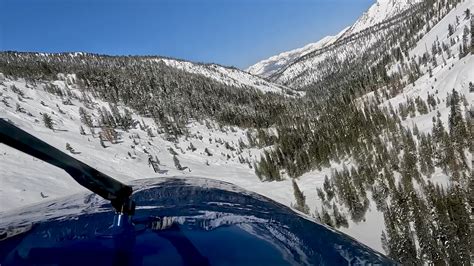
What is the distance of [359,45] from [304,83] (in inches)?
1238

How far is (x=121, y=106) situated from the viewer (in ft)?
154

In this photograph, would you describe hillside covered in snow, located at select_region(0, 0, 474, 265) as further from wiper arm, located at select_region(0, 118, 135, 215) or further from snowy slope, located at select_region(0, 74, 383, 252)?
wiper arm, located at select_region(0, 118, 135, 215)

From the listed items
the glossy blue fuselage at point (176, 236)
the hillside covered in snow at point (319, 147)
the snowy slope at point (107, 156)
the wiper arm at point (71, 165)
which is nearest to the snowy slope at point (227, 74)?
the hillside covered in snow at point (319, 147)

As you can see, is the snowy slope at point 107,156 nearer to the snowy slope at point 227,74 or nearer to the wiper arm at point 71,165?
the wiper arm at point 71,165

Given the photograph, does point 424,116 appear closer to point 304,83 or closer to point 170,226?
point 170,226

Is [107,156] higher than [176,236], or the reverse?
[107,156]

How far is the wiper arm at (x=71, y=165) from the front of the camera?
1857 mm

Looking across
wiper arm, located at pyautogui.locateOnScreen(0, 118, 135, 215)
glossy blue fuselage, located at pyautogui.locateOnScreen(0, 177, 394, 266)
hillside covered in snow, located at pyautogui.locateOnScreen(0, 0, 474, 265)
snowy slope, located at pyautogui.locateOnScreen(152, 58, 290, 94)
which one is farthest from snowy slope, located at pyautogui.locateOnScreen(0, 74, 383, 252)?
snowy slope, located at pyautogui.locateOnScreen(152, 58, 290, 94)

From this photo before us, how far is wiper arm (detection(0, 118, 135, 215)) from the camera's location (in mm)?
1857

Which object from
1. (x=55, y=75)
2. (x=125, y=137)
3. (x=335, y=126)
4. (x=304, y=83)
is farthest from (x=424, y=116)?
(x=304, y=83)

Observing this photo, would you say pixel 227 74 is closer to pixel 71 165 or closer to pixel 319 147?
pixel 319 147

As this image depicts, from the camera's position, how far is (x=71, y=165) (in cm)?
199

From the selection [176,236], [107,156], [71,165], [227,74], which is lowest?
[176,236]

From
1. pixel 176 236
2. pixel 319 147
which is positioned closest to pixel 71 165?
pixel 176 236
